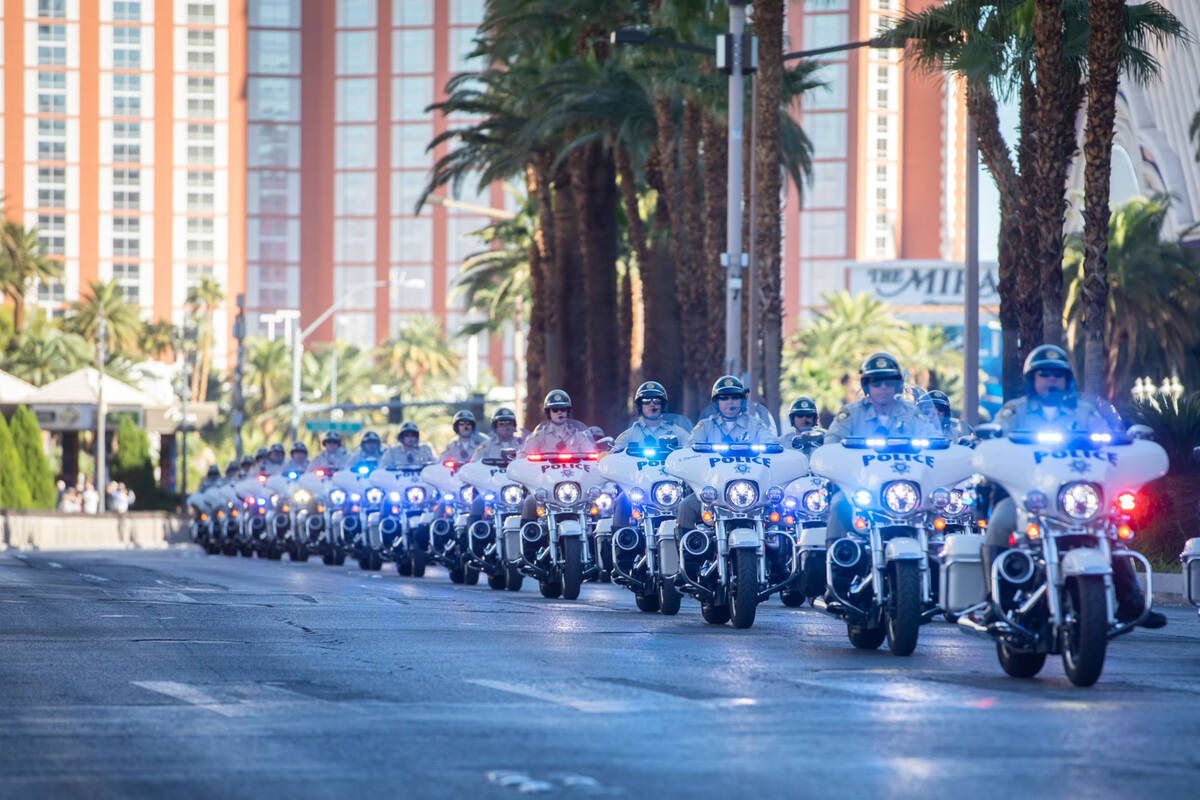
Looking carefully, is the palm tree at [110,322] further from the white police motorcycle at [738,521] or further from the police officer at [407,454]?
the white police motorcycle at [738,521]

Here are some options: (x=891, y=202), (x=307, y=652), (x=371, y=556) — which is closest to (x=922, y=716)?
(x=307, y=652)

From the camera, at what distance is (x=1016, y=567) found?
11344 millimetres

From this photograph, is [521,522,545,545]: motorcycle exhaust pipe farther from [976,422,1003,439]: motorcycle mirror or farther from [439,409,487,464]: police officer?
[976,422,1003,439]: motorcycle mirror

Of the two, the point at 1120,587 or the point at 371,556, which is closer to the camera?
the point at 1120,587

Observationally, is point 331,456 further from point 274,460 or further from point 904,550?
point 904,550

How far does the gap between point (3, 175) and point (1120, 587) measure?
157356 mm

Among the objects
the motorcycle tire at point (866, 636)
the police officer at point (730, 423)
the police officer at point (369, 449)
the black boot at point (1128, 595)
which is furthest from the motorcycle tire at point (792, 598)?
the police officer at point (369, 449)

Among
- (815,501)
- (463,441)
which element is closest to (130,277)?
(463,441)

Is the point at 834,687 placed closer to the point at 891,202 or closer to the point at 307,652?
the point at 307,652

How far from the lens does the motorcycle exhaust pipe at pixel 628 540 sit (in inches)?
712

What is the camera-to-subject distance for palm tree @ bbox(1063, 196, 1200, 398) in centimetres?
5872

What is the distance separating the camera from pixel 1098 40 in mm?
26500

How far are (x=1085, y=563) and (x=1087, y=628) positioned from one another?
0.32 meters

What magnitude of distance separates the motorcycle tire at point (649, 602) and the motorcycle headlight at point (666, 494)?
1002 mm
